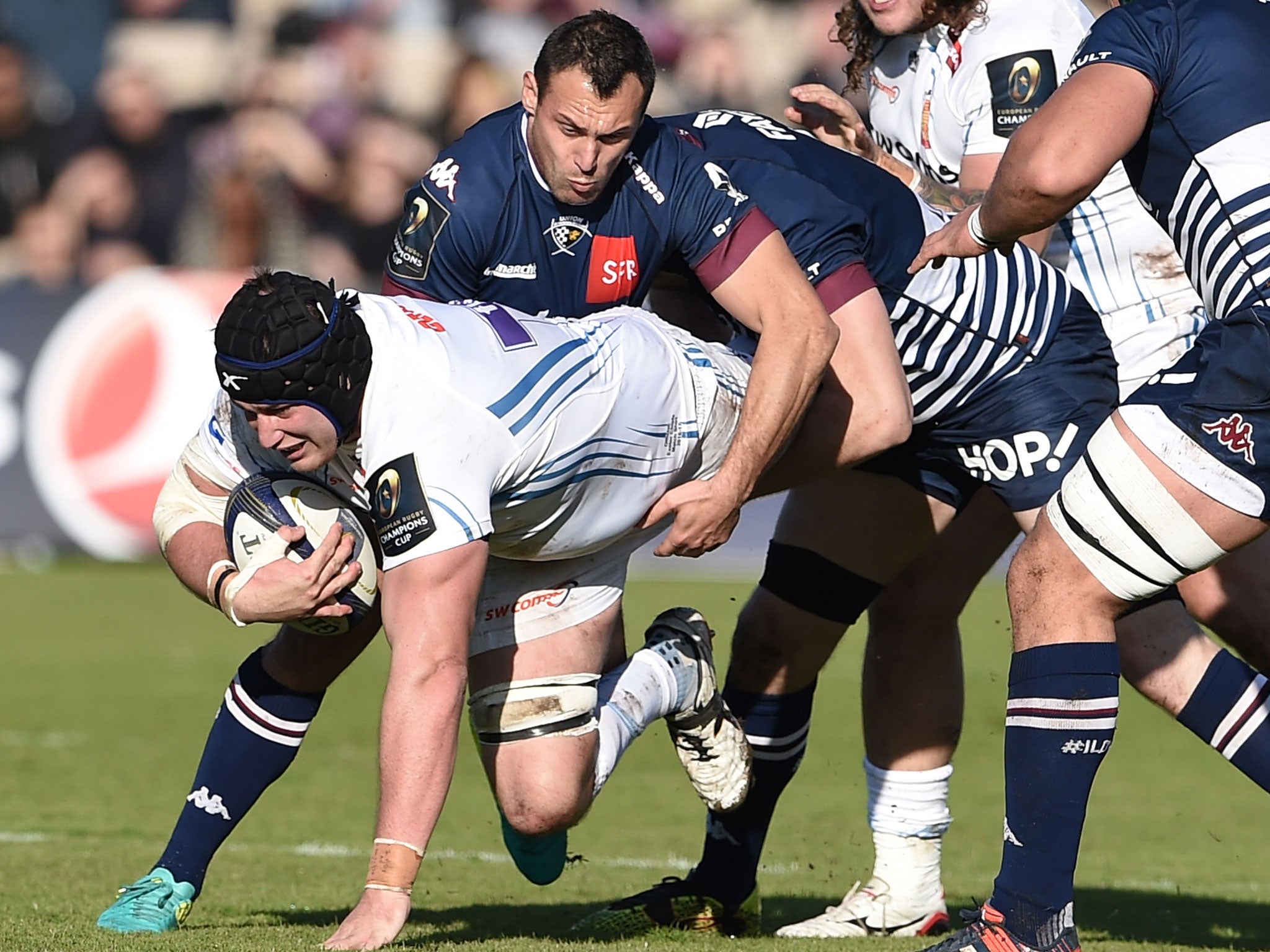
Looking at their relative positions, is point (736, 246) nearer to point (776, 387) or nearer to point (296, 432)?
point (776, 387)

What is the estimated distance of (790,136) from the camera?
5195 mm

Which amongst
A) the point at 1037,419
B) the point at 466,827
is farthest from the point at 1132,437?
the point at 466,827

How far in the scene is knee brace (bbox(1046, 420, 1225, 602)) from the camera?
12.5ft

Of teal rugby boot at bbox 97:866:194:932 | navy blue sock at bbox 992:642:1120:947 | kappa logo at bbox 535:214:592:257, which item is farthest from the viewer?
kappa logo at bbox 535:214:592:257

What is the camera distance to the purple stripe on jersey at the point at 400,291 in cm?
479

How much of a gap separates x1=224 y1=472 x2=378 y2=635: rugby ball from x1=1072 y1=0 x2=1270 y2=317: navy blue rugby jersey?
202 centimetres

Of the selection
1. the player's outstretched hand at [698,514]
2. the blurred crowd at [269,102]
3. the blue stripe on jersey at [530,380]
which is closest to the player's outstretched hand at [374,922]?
the blue stripe on jersey at [530,380]

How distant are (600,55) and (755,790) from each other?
2113mm

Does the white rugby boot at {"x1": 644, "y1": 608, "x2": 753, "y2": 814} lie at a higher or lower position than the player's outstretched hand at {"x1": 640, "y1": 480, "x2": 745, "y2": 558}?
lower

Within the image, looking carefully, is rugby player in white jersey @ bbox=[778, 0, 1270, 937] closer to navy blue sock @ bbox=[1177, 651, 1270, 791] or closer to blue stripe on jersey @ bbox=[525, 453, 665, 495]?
navy blue sock @ bbox=[1177, 651, 1270, 791]

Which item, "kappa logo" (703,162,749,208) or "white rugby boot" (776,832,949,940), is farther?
"white rugby boot" (776,832,949,940)

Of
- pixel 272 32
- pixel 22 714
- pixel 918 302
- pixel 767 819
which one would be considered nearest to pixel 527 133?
pixel 918 302

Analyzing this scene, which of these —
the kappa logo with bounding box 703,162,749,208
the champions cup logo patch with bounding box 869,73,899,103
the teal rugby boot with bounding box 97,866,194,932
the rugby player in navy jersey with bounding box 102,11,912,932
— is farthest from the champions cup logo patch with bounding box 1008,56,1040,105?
the teal rugby boot with bounding box 97,866,194,932

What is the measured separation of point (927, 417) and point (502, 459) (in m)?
1.53
